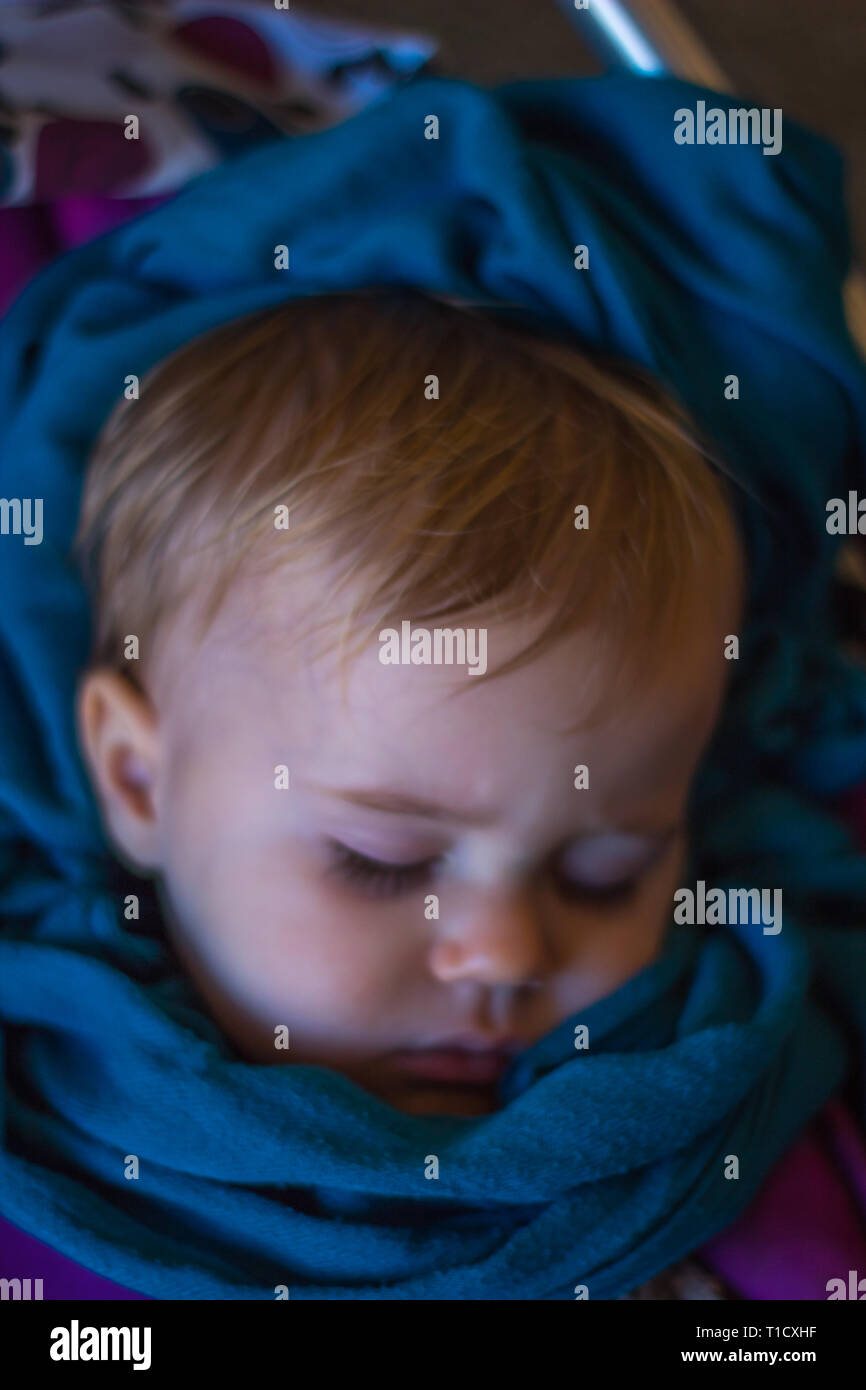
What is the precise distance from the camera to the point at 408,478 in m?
0.55

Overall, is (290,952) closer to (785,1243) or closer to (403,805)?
(403,805)

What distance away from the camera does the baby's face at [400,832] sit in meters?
0.54

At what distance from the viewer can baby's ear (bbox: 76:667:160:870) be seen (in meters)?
0.60

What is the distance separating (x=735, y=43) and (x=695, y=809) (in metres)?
0.58

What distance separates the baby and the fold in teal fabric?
34 mm
